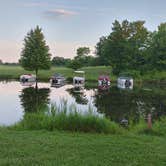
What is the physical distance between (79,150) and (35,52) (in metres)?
72.2

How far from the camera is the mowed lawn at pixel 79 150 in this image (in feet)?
25.8

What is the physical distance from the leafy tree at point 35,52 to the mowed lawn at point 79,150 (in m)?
69.3

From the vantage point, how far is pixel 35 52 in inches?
3150

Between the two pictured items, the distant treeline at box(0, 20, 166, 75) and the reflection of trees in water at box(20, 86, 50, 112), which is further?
the distant treeline at box(0, 20, 166, 75)

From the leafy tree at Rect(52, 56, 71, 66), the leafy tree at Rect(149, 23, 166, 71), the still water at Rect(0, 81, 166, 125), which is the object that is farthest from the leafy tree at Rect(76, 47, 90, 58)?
the still water at Rect(0, 81, 166, 125)

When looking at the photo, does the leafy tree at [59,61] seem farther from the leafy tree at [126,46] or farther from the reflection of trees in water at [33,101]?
the reflection of trees in water at [33,101]

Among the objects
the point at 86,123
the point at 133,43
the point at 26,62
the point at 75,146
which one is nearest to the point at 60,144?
the point at 75,146

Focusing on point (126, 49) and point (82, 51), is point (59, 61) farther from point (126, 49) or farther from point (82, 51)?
point (126, 49)

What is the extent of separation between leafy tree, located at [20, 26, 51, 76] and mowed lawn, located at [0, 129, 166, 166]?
227 ft

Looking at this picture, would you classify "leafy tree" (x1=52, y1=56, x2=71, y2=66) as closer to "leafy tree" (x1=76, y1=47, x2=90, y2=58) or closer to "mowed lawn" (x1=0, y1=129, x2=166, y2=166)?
"leafy tree" (x1=76, y1=47, x2=90, y2=58)

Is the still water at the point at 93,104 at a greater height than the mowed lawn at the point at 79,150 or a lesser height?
lesser

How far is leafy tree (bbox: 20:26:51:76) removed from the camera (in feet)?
262

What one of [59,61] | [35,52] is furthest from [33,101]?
[59,61]

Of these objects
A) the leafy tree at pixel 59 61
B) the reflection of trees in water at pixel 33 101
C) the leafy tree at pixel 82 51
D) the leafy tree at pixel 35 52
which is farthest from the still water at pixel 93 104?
the leafy tree at pixel 59 61
